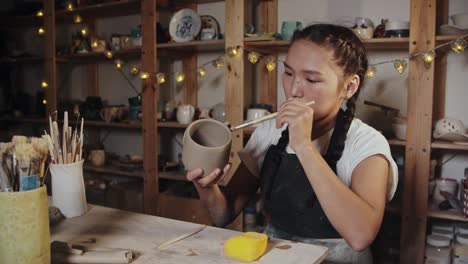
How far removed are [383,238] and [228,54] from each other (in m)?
1.43

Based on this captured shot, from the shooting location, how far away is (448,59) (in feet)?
8.21

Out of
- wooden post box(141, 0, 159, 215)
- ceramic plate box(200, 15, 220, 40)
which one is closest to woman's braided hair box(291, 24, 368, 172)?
ceramic plate box(200, 15, 220, 40)

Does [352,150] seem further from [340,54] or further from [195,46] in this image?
[195,46]

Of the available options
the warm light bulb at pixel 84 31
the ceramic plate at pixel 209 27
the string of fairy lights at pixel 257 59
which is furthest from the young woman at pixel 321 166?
the warm light bulb at pixel 84 31

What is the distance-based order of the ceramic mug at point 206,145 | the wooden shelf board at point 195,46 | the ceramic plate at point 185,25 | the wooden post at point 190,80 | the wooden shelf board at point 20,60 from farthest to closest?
the wooden shelf board at point 20,60, the wooden post at point 190,80, the ceramic plate at point 185,25, the wooden shelf board at point 195,46, the ceramic mug at point 206,145

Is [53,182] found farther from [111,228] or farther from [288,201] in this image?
[288,201]

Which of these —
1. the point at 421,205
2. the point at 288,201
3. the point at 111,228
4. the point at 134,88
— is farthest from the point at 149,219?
the point at 134,88

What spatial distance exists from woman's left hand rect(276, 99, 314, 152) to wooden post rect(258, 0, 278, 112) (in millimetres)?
1814

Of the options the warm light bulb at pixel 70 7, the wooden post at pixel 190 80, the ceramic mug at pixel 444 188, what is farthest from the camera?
the warm light bulb at pixel 70 7

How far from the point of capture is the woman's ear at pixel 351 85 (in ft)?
4.43

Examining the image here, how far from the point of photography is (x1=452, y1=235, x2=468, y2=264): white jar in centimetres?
222

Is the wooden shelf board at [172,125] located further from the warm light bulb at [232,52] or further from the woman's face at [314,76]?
the woman's face at [314,76]

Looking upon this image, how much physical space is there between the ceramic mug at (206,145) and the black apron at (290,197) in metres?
0.34

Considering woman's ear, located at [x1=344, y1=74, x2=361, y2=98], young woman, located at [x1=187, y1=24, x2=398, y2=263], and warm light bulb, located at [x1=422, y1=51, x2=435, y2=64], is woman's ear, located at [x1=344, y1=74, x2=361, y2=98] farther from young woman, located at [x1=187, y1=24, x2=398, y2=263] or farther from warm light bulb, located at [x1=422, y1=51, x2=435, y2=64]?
warm light bulb, located at [x1=422, y1=51, x2=435, y2=64]
